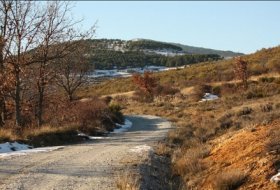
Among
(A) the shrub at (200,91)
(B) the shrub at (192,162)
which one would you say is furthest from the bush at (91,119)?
(A) the shrub at (200,91)

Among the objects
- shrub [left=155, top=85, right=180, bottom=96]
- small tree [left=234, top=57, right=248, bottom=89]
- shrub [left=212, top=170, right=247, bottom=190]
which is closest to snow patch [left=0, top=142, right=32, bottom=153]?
shrub [left=212, top=170, right=247, bottom=190]

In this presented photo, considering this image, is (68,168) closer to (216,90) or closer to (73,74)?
(73,74)

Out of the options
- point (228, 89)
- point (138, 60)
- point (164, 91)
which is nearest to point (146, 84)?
point (164, 91)

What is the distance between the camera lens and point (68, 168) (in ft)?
45.9

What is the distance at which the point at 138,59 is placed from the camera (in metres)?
179

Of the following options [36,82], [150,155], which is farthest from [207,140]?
[36,82]

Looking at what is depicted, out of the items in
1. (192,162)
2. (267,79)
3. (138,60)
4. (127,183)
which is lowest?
(192,162)

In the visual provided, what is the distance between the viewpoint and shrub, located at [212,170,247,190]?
11039mm

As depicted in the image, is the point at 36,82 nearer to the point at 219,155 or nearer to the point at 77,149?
the point at 77,149

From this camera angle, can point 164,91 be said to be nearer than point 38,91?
No

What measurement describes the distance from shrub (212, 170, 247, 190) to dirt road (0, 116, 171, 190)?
237 cm

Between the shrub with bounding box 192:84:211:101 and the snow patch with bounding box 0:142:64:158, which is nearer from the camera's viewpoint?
the snow patch with bounding box 0:142:64:158

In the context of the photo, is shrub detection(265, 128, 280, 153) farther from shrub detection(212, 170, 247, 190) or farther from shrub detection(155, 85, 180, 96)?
shrub detection(155, 85, 180, 96)

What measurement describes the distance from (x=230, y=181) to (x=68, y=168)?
4965mm
